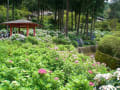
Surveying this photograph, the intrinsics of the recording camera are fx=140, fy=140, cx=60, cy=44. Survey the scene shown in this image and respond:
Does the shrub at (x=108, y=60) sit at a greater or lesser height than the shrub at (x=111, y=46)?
lesser

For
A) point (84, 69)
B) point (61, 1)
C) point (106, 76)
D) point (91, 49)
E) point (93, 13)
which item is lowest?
point (91, 49)

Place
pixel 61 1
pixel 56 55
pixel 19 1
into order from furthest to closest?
pixel 19 1 → pixel 61 1 → pixel 56 55

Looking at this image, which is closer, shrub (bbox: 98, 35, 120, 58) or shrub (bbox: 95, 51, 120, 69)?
shrub (bbox: 95, 51, 120, 69)

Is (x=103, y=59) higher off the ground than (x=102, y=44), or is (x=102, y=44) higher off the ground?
(x=102, y=44)

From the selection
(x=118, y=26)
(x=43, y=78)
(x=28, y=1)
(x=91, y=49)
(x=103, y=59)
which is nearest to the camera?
(x=43, y=78)

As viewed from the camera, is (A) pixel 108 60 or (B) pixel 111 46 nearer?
(A) pixel 108 60

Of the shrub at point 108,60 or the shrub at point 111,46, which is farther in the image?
the shrub at point 111,46

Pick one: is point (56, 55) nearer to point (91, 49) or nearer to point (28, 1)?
point (91, 49)

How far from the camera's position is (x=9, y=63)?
3.58m

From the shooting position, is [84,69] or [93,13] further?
[93,13]

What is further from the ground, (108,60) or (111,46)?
(111,46)

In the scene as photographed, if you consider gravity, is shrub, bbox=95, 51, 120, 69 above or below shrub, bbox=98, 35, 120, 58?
below

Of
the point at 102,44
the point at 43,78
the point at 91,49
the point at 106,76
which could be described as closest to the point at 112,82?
the point at 106,76

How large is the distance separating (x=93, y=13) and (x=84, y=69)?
16.7 meters
